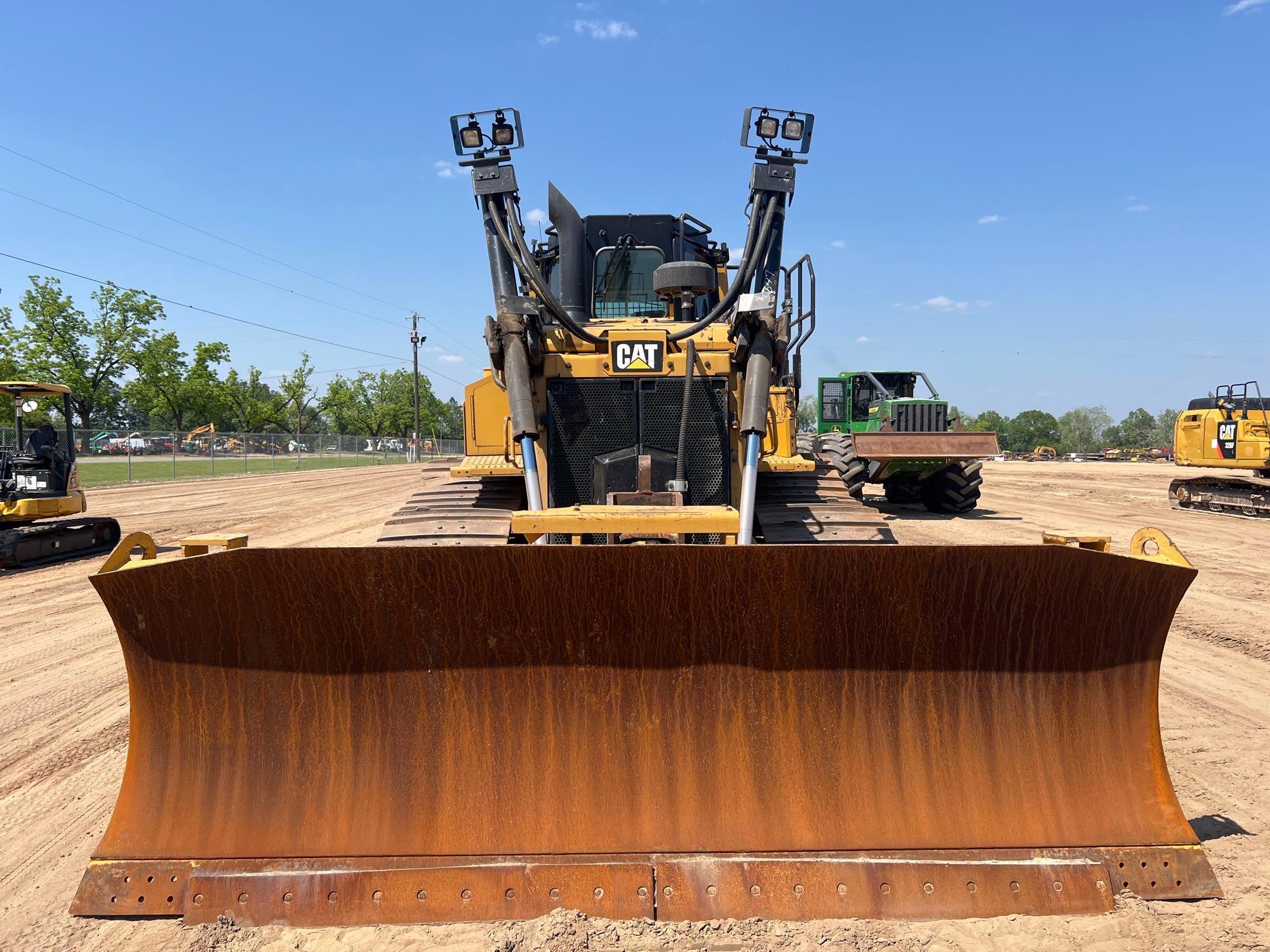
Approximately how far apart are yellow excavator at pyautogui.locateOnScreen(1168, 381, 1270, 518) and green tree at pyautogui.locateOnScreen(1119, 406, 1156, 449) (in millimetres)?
102578

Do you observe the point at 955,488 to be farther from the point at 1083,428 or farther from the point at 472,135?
the point at 1083,428

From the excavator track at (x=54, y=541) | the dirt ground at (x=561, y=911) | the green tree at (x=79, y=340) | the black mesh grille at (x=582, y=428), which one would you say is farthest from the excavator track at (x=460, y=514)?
the green tree at (x=79, y=340)

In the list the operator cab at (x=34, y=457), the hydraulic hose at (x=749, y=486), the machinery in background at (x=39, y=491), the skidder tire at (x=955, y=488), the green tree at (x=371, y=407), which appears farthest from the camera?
the green tree at (x=371, y=407)

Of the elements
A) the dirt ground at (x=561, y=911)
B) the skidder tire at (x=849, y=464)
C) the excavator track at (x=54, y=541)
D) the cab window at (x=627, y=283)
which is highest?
the cab window at (x=627, y=283)

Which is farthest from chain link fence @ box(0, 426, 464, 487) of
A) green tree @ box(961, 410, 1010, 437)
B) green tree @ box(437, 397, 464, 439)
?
green tree @ box(961, 410, 1010, 437)

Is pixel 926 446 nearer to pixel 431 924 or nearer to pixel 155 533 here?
pixel 431 924

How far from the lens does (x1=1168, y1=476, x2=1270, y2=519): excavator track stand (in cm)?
1370

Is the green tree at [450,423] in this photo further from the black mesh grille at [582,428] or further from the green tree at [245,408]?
the black mesh grille at [582,428]

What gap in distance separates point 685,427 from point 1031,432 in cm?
12565

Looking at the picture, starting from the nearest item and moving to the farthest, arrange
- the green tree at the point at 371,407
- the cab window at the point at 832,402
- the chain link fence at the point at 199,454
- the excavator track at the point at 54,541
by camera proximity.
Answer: the excavator track at the point at 54,541 → the cab window at the point at 832,402 → the chain link fence at the point at 199,454 → the green tree at the point at 371,407

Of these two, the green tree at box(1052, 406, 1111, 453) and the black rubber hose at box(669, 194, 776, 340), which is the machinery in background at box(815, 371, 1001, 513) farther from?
the green tree at box(1052, 406, 1111, 453)

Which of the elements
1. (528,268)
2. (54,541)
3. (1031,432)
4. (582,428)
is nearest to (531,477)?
(582,428)

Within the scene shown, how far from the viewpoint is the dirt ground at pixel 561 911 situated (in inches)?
96.7

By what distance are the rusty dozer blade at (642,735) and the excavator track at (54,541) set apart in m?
9.22
